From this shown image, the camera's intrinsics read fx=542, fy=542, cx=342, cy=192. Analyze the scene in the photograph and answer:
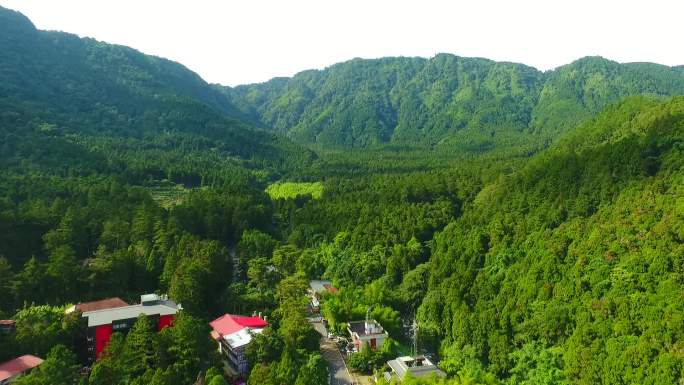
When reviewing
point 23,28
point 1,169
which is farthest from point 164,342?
point 23,28

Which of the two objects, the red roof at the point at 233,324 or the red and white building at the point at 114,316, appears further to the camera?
the red roof at the point at 233,324

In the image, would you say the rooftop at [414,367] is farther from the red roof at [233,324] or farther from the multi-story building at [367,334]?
the red roof at [233,324]

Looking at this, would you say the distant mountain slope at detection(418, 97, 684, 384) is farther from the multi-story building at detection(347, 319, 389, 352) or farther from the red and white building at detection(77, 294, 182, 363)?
the red and white building at detection(77, 294, 182, 363)

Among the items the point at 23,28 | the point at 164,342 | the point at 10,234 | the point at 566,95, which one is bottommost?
the point at 164,342

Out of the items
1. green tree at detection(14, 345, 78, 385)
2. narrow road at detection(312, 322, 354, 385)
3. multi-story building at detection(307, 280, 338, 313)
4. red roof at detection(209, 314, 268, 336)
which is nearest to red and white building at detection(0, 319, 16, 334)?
green tree at detection(14, 345, 78, 385)

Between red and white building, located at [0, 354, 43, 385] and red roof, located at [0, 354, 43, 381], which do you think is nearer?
red and white building, located at [0, 354, 43, 385]

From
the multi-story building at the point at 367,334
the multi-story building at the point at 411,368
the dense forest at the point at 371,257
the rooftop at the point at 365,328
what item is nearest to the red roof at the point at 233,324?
the dense forest at the point at 371,257

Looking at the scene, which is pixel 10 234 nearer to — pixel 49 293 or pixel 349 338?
pixel 49 293

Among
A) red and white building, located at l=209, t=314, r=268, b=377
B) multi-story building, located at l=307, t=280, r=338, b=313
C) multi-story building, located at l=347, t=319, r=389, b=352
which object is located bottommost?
multi-story building, located at l=307, t=280, r=338, b=313
